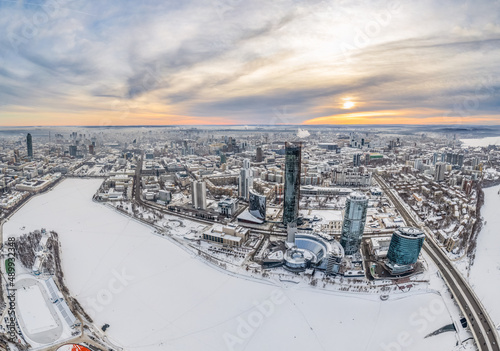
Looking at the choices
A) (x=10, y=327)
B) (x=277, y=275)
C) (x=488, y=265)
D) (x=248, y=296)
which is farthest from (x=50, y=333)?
(x=488, y=265)

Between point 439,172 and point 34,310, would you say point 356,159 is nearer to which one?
point 439,172

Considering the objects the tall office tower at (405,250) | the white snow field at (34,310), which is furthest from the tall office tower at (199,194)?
the tall office tower at (405,250)

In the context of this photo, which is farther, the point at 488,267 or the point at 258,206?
the point at 258,206

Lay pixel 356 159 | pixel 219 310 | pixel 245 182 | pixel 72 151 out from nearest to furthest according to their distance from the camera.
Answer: pixel 219 310 → pixel 245 182 → pixel 356 159 → pixel 72 151

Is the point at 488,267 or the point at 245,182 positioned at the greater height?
the point at 245,182

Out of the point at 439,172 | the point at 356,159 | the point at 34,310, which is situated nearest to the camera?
the point at 34,310

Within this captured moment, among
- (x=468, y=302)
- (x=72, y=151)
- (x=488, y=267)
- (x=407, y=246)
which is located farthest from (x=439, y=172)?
(x=72, y=151)

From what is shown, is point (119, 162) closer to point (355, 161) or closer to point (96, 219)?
point (96, 219)
